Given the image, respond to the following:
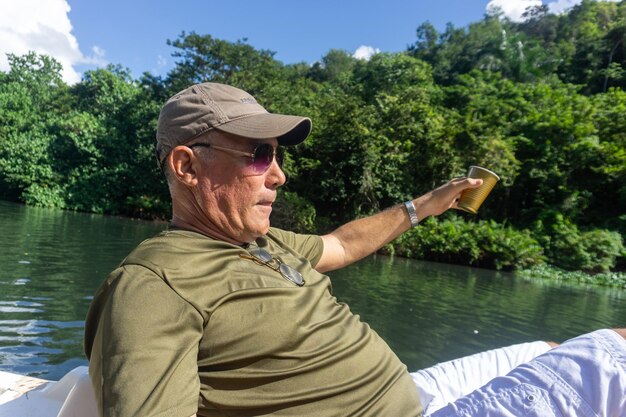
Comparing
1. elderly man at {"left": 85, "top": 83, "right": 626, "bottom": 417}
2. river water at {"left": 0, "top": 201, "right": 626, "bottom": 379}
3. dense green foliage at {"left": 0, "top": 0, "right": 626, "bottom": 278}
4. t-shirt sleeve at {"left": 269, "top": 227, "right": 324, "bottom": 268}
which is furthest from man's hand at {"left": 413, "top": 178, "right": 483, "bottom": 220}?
dense green foliage at {"left": 0, "top": 0, "right": 626, "bottom": 278}

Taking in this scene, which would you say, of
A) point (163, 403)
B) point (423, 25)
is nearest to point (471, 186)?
point (163, 403)

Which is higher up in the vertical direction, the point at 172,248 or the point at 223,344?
the point at 172,248

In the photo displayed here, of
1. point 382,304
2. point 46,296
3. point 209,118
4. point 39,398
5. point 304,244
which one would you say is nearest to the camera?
point 209,118

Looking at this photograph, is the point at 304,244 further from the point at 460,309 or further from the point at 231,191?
the point at 460,309

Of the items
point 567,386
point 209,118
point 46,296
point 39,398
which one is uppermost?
point 209,118

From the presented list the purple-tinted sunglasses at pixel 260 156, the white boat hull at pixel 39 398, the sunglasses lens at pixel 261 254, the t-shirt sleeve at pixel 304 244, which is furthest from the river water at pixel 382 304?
the purple-tinted sunglasses at pixel 260 156

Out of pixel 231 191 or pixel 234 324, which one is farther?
pixel 231 191

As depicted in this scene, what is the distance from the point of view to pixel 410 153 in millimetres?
22312

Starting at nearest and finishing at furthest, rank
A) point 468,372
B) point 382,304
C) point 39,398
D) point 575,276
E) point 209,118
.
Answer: point 209,118 → point 39,398 → point 468,372 → point 382,304 → point 575,276

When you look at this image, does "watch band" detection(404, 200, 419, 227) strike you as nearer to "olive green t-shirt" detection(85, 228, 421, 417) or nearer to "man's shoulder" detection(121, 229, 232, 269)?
"olive green t-shirt" detection(85, 228, 421, 417)

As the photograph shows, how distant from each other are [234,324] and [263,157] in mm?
611

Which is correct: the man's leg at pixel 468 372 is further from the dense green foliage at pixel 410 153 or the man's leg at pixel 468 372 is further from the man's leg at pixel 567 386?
the dense green foliage at pixel 410 153

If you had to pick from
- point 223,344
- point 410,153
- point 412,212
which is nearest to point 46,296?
point 412,212

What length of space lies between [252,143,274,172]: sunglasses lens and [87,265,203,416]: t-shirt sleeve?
0.57 metres
